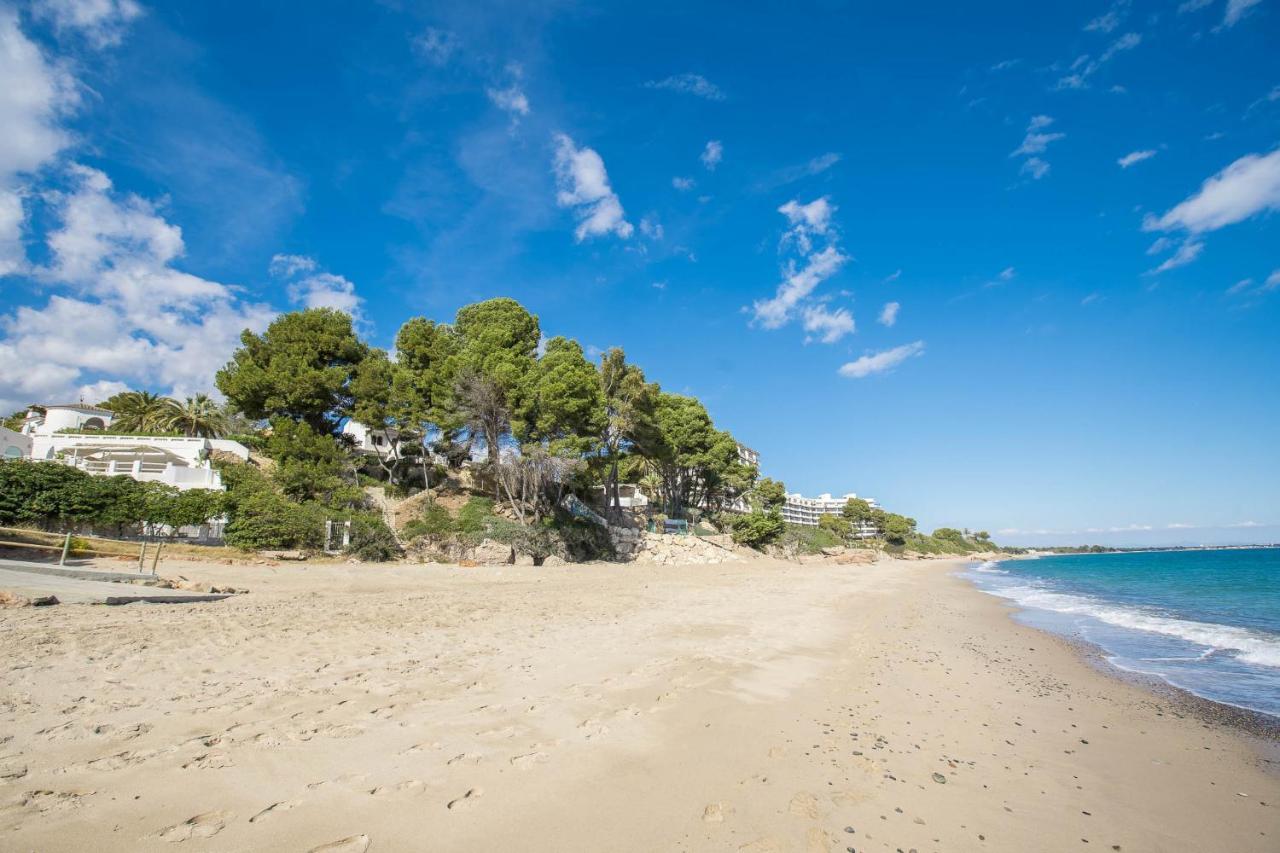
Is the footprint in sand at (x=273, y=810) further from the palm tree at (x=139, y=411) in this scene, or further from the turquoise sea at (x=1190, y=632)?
the palm tree at (x=139, y=411)

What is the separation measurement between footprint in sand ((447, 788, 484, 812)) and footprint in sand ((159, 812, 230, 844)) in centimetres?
123

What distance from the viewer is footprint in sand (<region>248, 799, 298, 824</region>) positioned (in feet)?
10.2

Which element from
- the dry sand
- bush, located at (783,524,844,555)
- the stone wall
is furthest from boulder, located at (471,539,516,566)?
bush, located at (783,524,844,555)

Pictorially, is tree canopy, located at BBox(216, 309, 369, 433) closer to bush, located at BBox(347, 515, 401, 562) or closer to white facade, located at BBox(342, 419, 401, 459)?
white facade, located at BBox(342, 419, 401, 459)

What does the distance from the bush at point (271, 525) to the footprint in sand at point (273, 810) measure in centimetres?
2023

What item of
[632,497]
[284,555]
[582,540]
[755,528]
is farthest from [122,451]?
[755,528]

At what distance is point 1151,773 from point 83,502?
27.5 meters

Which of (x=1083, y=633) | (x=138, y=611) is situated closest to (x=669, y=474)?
(x=1083, y=633)

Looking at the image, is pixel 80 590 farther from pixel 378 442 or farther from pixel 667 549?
pixel 667 549

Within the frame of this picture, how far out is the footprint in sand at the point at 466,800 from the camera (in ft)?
11.3

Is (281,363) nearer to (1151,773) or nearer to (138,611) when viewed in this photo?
(138,611)

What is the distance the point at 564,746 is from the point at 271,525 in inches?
800

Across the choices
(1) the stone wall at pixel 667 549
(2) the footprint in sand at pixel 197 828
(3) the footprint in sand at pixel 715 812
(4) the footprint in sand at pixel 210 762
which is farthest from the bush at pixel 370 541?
(3) the footprint in sand at pixel 715 812

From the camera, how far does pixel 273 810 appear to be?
321cm
